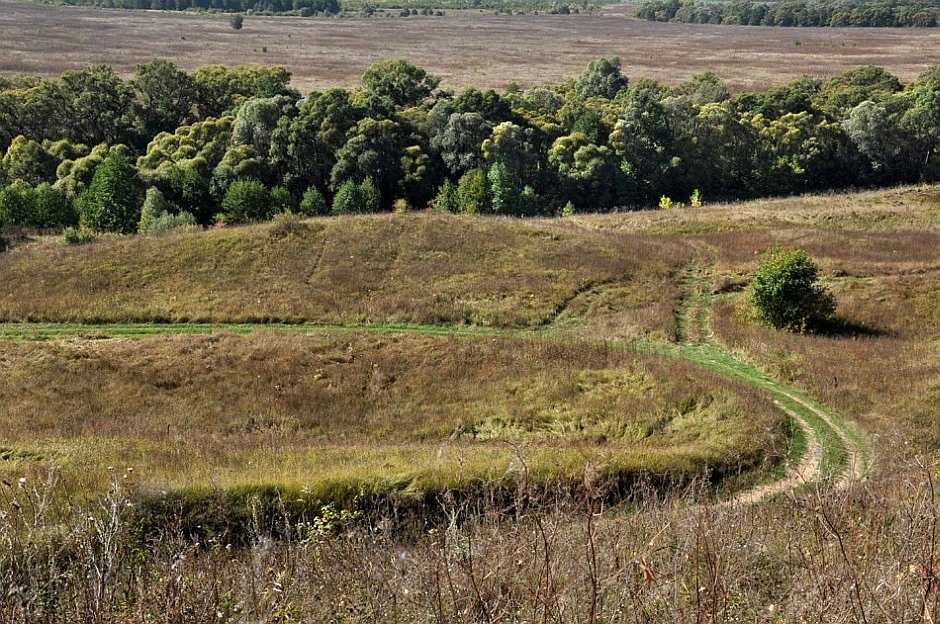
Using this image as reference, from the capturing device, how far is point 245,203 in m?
50.8

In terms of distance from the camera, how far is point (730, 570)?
6.25 m

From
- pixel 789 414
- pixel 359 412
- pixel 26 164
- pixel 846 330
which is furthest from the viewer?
pixel 26 164

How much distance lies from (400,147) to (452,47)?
79.8 m

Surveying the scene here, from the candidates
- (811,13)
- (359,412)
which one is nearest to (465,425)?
(359,412)

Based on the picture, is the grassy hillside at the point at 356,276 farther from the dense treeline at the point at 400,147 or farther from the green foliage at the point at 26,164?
the green foliage at the point at 26,164

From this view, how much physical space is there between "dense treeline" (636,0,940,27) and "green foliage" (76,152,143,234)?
6418 inches

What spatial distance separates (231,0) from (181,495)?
194 meters

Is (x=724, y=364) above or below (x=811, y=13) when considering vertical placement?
below

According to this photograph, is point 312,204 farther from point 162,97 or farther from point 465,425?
point 465,425

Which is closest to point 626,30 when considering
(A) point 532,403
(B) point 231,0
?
(B) point 231,0

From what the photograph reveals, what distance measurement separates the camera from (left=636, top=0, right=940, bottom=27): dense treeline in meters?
157

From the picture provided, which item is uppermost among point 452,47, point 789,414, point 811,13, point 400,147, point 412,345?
point 811,13

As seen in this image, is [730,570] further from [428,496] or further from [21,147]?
[21,147]

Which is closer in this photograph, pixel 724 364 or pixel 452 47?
pixel 724 364
